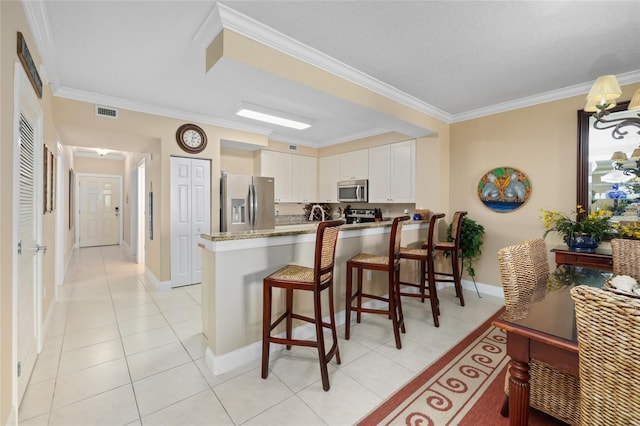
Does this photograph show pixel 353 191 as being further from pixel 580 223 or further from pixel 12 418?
pixel 12 418

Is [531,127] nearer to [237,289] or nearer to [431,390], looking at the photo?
[431,390]

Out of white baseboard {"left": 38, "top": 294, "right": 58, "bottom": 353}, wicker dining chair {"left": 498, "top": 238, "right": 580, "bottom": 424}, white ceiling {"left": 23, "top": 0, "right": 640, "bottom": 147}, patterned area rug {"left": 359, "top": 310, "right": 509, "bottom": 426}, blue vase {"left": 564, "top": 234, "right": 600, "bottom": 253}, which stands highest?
white ceiling {"left": 23, "top": 0, "right": 640, "bottom": 147}

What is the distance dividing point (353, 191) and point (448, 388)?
3782 mm

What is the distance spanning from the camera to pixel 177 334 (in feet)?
9.05

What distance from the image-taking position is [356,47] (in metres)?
2.39

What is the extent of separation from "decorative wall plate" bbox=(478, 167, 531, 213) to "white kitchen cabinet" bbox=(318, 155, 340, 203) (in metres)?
2.69

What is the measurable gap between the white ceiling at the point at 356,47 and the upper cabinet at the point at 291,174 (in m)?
1.96

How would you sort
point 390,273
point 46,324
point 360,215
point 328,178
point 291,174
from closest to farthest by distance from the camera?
1. point 390,273
2. point 46,324
3. point 360,215
4. point 291,174
5. point 328,178

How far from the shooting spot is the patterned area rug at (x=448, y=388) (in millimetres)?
1688

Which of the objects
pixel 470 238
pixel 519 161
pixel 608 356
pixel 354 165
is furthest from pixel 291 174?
pixel 608 356

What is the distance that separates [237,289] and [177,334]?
112 centimetres

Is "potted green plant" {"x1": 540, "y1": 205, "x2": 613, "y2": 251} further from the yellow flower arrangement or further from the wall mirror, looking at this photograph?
the wall mirror

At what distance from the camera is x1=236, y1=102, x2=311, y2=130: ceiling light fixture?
3593 mm

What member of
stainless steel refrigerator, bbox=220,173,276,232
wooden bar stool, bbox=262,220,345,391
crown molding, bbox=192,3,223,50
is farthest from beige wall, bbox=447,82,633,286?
crown molding, bbox=192,3,223,50
